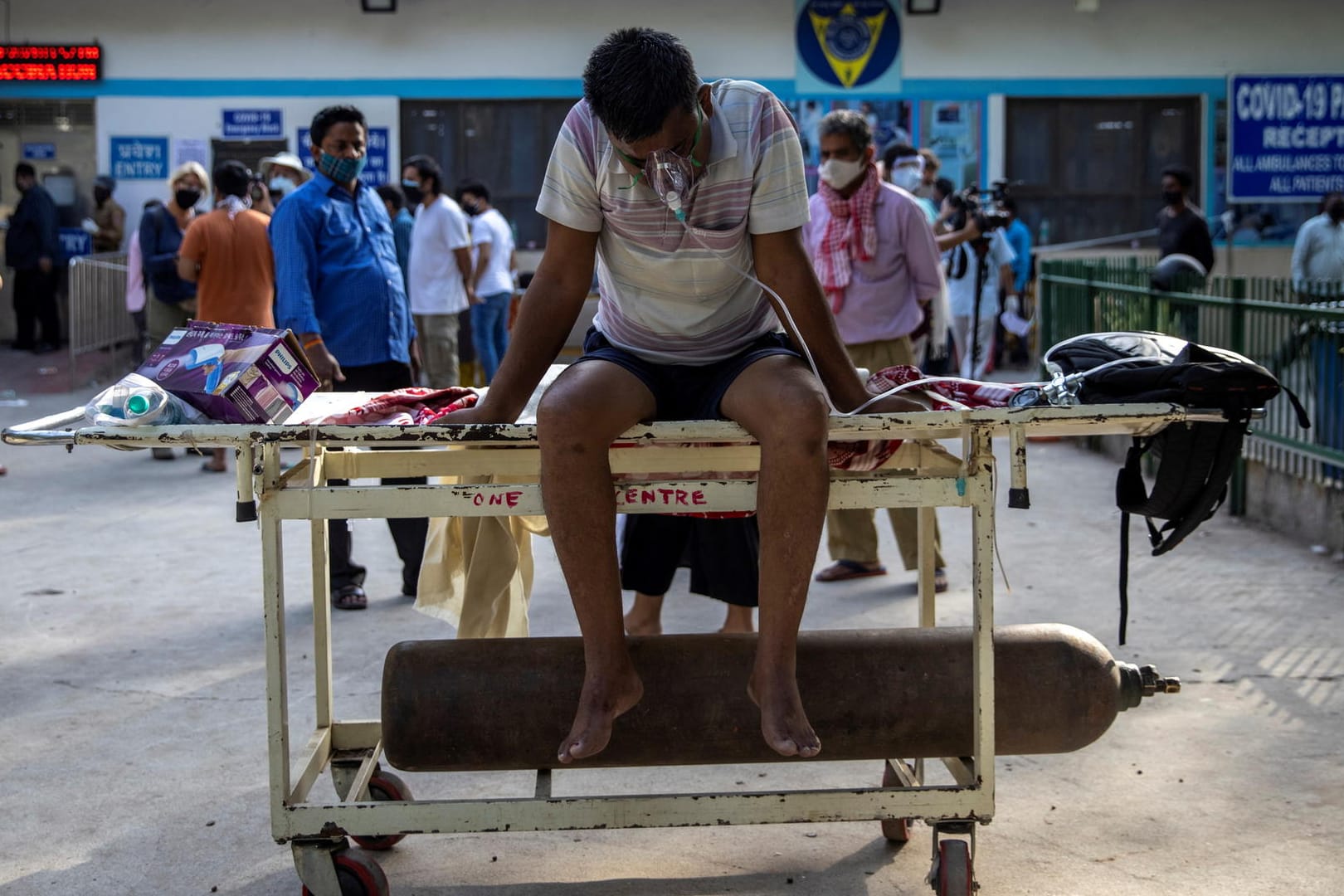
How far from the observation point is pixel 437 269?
9.20m

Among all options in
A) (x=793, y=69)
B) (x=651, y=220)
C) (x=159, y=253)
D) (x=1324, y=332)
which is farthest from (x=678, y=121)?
(x=793, y=69)

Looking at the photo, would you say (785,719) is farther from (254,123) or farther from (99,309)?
(254,123)

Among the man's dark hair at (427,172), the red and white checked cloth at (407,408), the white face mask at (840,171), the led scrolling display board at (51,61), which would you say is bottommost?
the red and white checked cloth at (407,408)

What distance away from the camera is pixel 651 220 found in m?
2.86

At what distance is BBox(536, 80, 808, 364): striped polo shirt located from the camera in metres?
2.84

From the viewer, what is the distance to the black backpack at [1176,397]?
2688 mm

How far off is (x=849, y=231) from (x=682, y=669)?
2.95 meters

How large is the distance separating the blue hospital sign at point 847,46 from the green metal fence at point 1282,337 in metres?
6.55

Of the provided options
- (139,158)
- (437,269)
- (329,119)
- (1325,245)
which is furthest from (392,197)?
(1325,245)

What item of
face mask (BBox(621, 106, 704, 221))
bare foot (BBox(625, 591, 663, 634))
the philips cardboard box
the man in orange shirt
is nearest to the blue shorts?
face mask (BBox(621, 106, 704, 221))

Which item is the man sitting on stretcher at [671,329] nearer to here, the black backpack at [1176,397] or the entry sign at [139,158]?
the black backpack at [1176,397]

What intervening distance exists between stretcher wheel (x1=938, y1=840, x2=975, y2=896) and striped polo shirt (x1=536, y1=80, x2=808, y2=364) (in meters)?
1.13

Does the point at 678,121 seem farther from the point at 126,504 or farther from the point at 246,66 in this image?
the point at 246,66

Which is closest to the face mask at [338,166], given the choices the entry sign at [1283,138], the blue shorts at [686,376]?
the blue shorts at [686,376]
